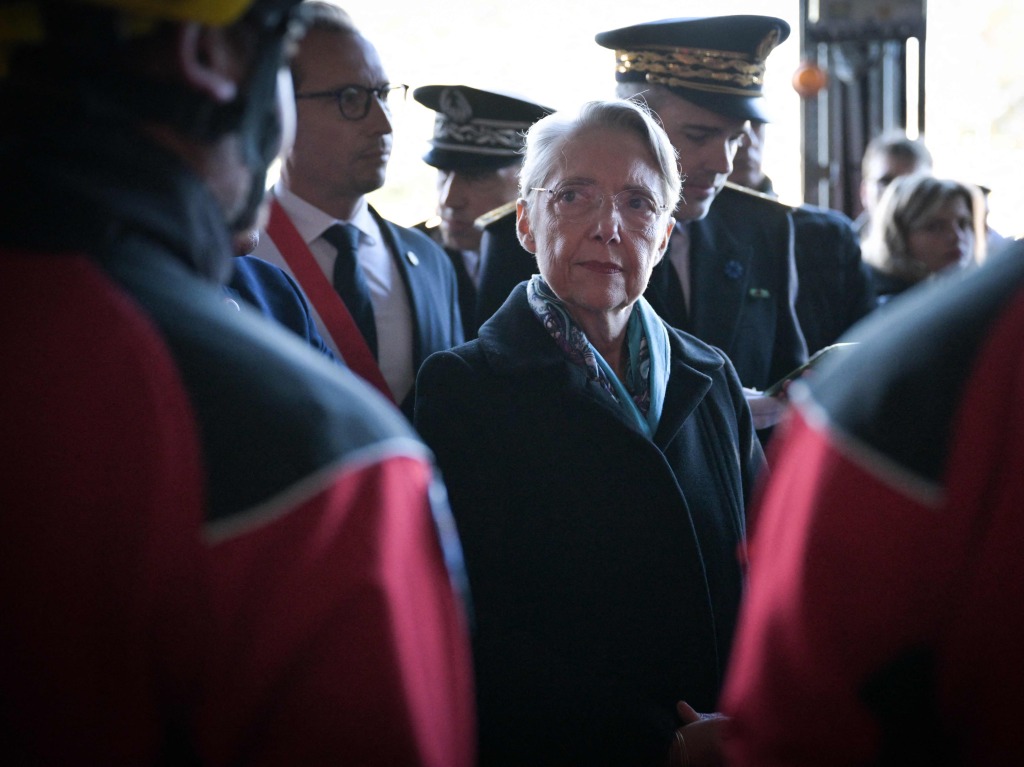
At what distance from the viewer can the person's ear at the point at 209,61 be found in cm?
85

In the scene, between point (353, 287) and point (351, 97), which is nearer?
point (353, 287)

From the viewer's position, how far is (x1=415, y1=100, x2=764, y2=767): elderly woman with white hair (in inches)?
64.2

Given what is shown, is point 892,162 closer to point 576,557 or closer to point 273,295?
point 273,295

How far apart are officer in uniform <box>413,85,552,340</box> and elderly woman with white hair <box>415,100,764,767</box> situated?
1.21m

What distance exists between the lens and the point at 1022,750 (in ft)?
2.69

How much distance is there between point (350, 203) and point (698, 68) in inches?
34.1

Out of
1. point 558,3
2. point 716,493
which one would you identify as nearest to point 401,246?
point 716,493

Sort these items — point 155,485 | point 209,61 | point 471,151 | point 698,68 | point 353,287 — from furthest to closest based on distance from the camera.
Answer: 1. point 471,151
2. point 698,68
3. point 353,287
4. point 209,61
5. point 155,485

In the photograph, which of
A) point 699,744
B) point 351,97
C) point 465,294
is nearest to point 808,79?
point 465,294

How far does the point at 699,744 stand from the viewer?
5.16 feet

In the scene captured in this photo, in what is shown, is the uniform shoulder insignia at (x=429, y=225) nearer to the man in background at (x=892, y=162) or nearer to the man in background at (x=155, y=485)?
the man in background at (x=892, y=162)

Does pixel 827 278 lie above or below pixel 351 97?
below

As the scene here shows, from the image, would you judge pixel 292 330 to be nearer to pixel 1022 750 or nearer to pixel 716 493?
pixel 716 493

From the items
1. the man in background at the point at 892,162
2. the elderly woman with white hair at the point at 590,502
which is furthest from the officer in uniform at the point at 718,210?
the man in background at the point at 892,162
